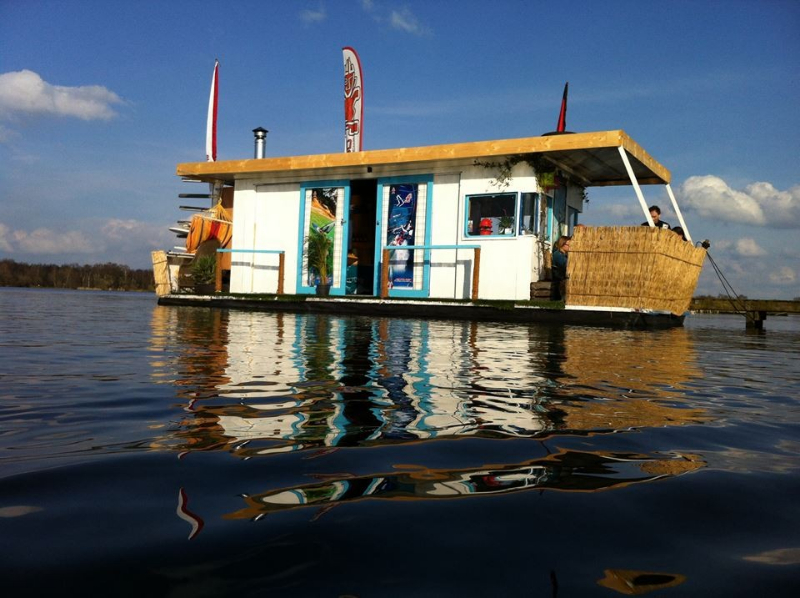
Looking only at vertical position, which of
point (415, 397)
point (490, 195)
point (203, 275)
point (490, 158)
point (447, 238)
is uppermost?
point (490, 158)

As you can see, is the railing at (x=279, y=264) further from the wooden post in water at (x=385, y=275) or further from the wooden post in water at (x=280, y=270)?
the wooden post in water at (x=385, y=275)

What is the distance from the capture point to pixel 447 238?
1424 cm

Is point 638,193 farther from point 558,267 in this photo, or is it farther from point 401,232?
point 401,232

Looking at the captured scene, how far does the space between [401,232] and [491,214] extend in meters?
2.30

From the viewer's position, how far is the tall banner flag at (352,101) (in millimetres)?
18859

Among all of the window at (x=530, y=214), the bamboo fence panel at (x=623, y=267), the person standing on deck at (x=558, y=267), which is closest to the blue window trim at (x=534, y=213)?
the window at (x=530, y=214)

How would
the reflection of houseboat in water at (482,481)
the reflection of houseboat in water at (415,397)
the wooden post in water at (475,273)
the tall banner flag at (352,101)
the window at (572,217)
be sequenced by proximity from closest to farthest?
→ the reflection of houseboat in water at (482,481)
the reflection of houseboat in water at (415,397)
the wooden post in water at (475,273)
the window at (572,217)
the tall banner flag at (352,101)

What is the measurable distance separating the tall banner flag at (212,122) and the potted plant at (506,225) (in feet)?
39.5

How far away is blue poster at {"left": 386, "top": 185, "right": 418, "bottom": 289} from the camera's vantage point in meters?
14.8

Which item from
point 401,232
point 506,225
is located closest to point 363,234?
point 401,232

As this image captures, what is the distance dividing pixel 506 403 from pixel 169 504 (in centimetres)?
174

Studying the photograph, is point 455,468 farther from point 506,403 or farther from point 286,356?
point 286,356

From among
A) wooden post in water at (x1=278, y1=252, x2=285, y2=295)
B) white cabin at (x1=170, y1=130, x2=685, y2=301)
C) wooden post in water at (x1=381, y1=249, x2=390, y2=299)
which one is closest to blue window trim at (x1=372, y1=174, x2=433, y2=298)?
white cabin at (x1=170, y1=130, x2=685, y2=301)

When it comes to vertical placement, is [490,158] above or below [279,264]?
above
